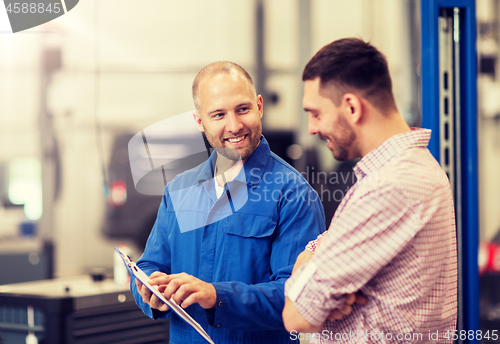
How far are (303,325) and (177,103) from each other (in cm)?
101

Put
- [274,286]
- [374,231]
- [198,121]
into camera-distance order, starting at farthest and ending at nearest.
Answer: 1. [198,121]
2. [274,286]
3. [374,231]

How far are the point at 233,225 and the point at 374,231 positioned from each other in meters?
0.60

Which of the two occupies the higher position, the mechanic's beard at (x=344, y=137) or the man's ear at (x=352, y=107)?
the man's ear at (x=352, y=107)

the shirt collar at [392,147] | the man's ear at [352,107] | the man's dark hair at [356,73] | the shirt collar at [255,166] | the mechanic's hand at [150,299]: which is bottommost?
the mechanic's hand at [150,299]

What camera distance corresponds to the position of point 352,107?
1.00 m

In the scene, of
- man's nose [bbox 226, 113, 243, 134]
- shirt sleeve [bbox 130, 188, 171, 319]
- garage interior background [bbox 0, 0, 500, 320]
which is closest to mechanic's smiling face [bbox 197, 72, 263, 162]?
man's nose [bbox 226, 113, 243, 134]

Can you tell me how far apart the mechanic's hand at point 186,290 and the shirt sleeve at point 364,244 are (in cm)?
39

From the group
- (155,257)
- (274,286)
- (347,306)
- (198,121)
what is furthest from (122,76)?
(347,306)

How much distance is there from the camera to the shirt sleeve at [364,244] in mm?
875

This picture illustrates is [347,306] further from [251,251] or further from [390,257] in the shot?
[251,251]

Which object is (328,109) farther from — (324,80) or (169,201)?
(169,201)

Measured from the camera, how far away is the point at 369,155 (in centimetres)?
100

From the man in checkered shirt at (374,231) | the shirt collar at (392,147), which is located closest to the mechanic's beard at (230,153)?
the man in checkered shirt at (374,231)

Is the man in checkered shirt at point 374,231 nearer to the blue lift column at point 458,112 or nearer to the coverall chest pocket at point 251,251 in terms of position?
the coverall chest pocket at point 251,251
